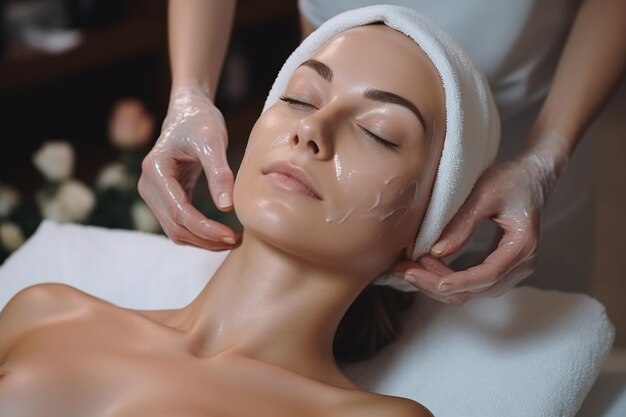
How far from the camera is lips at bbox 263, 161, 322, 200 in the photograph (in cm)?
110

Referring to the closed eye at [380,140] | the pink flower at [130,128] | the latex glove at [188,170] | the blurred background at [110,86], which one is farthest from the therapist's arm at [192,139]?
the blurred background at [110,86]

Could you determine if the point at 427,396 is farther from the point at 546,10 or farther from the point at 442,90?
the point at 546,10

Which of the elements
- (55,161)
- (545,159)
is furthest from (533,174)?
(55,161)

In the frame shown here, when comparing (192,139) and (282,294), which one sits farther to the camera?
(192,139)

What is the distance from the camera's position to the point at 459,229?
123 cm

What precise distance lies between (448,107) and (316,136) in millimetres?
202

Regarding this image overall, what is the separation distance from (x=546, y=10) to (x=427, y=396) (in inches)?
26.5

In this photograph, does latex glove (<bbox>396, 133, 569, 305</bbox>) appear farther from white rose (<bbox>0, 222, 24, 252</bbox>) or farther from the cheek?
white rose (<bbox>0, 222, 24, 252</bbox>)

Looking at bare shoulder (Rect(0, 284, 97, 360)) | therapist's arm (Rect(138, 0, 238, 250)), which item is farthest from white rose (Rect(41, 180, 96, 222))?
bare shoulder (Rect(0, 284, 97, 360))

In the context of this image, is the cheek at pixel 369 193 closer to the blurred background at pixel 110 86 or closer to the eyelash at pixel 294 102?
the eyelash at pixel 294 102

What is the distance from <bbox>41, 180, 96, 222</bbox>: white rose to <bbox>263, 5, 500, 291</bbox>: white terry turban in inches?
25.4

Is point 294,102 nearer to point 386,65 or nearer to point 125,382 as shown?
point 386,65

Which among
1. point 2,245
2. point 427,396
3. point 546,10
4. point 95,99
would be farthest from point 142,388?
point 95,99

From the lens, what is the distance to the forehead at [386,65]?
3.77ft
